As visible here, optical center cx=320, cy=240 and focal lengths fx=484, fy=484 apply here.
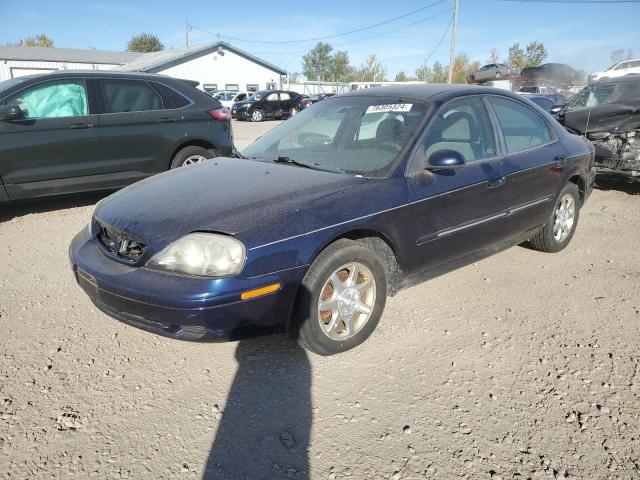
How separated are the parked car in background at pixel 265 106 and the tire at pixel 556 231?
66.8 ft

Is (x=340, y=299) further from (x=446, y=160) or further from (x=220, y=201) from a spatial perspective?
(x=446, y=160)

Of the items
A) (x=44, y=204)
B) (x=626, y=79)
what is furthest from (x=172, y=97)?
(x=626, y=79)

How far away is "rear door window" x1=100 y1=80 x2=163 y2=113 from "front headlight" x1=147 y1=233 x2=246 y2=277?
4.12 metres

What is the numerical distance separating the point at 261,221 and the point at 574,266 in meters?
3.15

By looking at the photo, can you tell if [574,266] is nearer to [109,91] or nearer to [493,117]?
[493,117]

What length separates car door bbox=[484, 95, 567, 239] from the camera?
3.74m

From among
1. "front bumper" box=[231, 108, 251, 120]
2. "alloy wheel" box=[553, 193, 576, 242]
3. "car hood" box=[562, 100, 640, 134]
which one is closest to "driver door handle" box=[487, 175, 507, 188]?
"alloy wheel" box=[553, 193, 576, 242]

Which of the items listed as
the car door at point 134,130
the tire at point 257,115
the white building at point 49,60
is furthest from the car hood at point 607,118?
the white building at point 49,60

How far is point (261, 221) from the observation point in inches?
99.0

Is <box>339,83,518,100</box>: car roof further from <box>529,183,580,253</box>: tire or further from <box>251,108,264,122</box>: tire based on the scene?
<box>251,108,264,122</box>: tire

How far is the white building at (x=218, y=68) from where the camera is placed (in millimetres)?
34094

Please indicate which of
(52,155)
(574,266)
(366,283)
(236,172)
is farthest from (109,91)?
(574,266)

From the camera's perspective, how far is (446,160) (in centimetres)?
303

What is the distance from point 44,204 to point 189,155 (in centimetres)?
194
